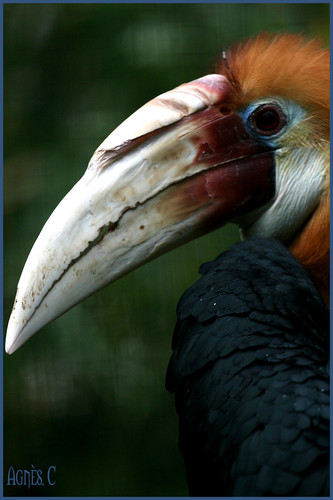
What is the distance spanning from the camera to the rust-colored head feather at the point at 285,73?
48.1 inches

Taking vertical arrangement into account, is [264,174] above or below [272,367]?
above

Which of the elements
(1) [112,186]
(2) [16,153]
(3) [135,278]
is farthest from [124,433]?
(1) [112,186]

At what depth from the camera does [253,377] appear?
1020 mm

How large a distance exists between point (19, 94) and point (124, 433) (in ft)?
2.83

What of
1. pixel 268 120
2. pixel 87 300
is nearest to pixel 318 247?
pixel 268 120

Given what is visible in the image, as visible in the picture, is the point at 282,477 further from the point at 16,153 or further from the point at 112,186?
the point at 16,153

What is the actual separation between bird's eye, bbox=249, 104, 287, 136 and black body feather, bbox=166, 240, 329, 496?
169 mm

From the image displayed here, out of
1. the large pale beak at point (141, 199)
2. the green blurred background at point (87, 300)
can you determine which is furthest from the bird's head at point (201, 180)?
the green blurred background at point (87, 300)

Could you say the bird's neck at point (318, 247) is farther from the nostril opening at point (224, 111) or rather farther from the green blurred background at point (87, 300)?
the green blurred background at point (87, 300)

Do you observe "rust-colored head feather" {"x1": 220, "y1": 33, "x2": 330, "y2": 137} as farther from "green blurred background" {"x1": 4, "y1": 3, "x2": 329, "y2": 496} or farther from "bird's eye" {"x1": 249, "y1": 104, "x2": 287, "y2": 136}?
"green blurred background" {"x1": 4, "y1": 3, "x2": 329, "y2": 496}

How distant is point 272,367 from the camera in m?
1.02

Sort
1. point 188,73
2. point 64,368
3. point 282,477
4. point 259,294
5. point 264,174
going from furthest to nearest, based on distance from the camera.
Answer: point 64,368 → point 188,73 → point 264,174 → point 259,294 → point 282,477

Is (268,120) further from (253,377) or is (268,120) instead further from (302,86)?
(253,377)

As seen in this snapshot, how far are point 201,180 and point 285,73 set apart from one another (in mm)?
212
